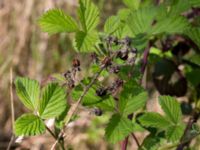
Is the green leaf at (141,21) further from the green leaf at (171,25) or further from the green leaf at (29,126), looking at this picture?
the green leaf at (29,126)

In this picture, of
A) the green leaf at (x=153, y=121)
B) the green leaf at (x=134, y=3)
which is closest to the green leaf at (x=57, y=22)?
the green leaf at (x=153, y=121)

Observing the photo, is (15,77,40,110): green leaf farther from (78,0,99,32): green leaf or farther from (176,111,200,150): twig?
(176,111,200,150): twig

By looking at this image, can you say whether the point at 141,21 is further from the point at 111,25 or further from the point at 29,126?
the point at 29,126

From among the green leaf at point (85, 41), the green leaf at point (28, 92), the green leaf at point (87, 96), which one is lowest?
the green leaf at point (87, 96)

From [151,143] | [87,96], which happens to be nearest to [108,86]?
[87,96]

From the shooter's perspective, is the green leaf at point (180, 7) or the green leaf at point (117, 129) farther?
the green leaf at point (180, 7)

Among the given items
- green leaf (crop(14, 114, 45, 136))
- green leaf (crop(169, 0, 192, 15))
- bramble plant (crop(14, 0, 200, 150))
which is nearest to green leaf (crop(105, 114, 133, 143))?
bramble plant (crop(14, 0, 200, 150))
